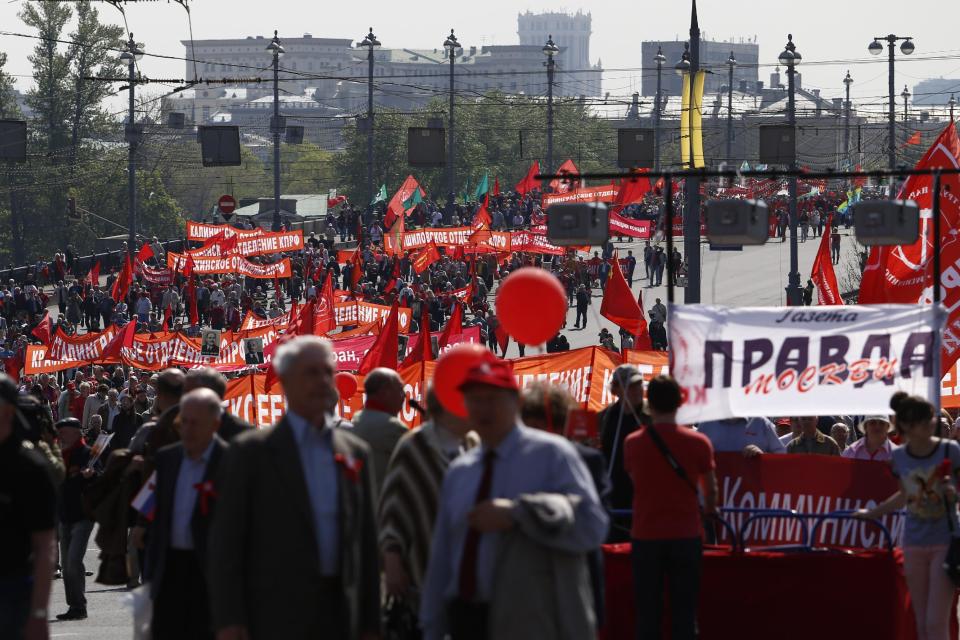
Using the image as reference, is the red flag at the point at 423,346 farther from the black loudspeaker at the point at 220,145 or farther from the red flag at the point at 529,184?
the red flag at the point at 529,184

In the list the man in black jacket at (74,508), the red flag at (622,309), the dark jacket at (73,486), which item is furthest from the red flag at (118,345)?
the dark jacket at (73,486)

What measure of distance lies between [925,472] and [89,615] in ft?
17.4

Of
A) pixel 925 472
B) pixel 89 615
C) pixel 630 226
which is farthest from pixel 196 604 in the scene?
pixel 630 226

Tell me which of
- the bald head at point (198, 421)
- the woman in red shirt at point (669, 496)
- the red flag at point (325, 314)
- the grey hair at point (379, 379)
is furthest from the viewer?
the red flag at point (325, 314)

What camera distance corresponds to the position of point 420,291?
38.2 meters

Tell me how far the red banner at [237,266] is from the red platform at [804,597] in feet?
95.8

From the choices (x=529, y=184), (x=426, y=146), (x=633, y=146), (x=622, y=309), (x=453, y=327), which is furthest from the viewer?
(x=529, y=184)

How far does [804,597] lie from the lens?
8.13 m

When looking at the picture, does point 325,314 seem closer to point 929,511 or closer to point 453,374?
point 929,511

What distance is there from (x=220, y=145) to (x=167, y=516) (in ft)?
116

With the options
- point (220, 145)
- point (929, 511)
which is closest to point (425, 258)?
point (220, 145)

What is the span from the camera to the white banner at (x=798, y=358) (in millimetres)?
8859

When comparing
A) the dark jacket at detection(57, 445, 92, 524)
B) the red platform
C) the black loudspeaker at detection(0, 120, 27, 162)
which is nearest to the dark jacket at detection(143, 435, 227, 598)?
the red platform

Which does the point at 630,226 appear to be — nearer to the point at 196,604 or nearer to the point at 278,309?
the point at 278,309
